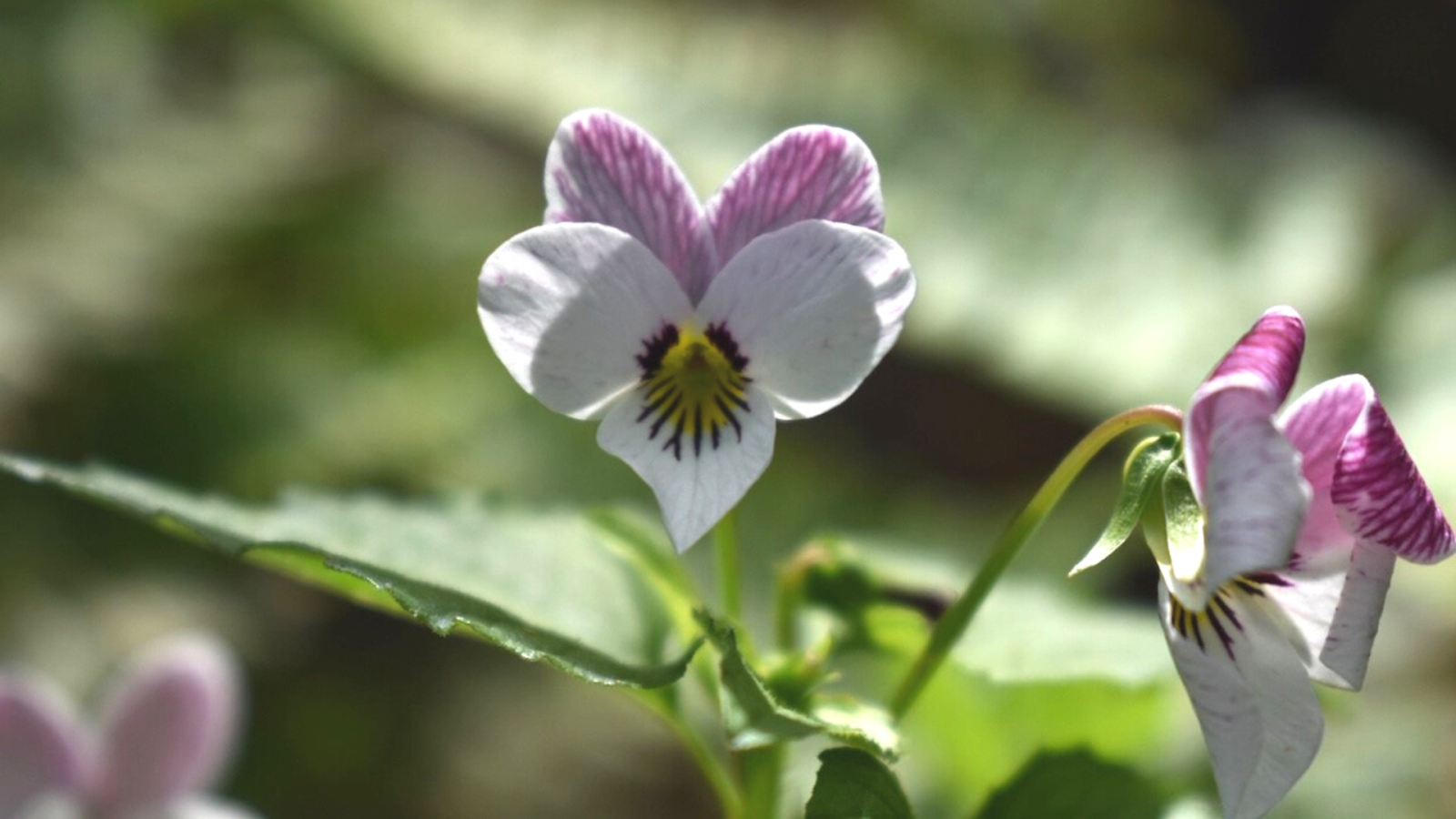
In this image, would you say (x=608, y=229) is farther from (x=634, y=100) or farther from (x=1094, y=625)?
(x=634, y=100)

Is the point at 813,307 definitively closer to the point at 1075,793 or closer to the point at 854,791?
the point at 854,791

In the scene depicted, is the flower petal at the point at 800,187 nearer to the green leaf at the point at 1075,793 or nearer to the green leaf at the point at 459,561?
the green leaf at the point at 459,561

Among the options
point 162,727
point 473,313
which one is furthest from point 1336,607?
point 473,313

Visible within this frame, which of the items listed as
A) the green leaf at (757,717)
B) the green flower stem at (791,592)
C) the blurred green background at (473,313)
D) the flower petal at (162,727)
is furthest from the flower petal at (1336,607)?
the blurred green background at (473,313)

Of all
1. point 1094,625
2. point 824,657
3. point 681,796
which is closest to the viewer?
point 824,657

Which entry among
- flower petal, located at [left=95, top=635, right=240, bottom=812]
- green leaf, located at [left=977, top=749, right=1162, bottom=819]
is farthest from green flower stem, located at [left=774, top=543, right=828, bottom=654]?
flower petal, located at [left=95, top=635, right=240, bottom=812]

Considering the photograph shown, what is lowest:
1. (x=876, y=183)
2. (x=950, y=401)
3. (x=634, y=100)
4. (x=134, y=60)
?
(x=950, y=401)

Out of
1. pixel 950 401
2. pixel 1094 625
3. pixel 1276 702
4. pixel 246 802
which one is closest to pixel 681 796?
pixel 246 802

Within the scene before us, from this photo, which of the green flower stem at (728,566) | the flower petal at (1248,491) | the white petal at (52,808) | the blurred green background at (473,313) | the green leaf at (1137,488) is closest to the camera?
the flower petal at (1248,491)
